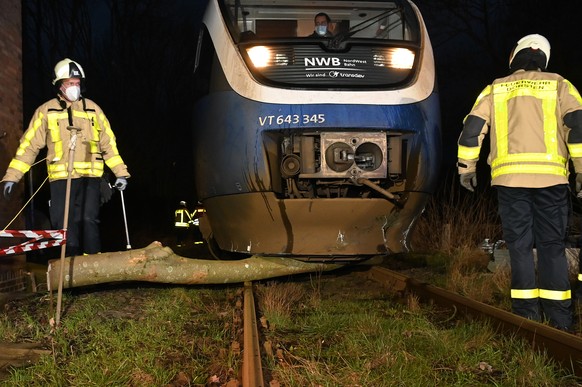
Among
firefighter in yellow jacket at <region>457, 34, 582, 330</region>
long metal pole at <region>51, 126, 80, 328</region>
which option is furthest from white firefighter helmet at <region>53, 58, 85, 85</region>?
firefighter in yellow jacket at <region>457, 34, 582, 330</region>

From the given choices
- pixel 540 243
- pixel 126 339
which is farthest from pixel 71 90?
pixel 540 243

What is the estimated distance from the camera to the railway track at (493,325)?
310cm

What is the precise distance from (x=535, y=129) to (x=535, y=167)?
275 millimetres

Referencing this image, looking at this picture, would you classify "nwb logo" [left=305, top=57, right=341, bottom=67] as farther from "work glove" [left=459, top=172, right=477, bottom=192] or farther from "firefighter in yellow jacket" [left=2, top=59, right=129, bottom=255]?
"firefighter in yellow jacket" [left=2, top=59, right=129, bottom=255]

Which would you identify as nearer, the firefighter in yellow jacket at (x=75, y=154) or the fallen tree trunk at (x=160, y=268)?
the fallen tree trunk at (x=160, y=268)

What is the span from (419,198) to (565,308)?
1595 mm

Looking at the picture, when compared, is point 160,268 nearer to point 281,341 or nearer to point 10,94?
point 281,341

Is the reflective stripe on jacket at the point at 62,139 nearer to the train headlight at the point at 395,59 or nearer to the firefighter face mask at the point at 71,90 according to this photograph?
the firefighter face mask at the point at 71,90

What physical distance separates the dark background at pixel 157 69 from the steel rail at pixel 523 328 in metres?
11.1

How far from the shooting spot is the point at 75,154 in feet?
17.5

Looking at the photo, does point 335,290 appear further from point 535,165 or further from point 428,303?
point 535,165

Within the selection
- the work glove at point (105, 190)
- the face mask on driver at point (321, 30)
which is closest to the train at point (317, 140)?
the face mask on driver at point (321, 30)

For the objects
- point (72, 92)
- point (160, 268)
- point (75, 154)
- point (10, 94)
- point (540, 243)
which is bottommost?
point (160, 268)

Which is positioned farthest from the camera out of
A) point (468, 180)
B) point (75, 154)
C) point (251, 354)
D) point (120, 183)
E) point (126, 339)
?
point (120, 183)
